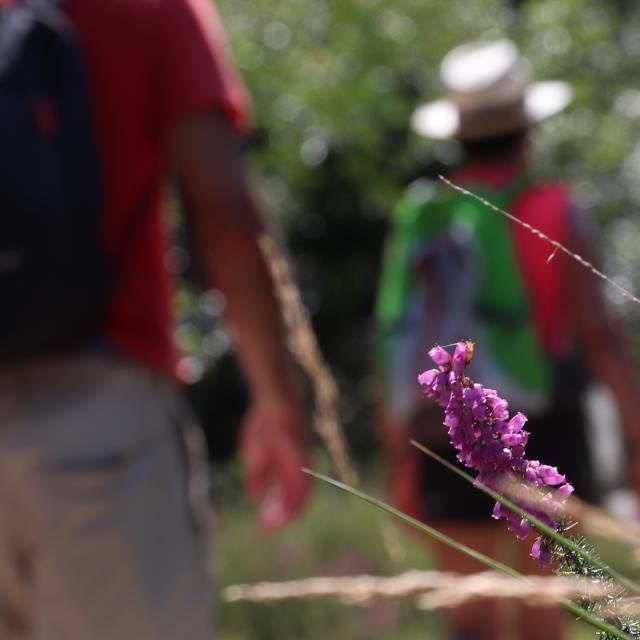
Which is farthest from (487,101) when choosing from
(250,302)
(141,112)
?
(141,112)

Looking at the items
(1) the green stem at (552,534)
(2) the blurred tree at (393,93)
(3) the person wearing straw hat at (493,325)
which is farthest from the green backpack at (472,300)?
(1) the green stem at (552,534)

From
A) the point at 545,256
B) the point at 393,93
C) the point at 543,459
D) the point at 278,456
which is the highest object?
the point at 278,456

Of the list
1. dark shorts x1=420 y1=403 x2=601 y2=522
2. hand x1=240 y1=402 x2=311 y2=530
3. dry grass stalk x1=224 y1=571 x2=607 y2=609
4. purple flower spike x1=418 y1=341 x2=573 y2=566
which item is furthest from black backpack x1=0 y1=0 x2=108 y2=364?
purple flower spike x1=418 y1=341 x2=573 y2=566

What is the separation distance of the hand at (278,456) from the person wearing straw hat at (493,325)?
1049mm

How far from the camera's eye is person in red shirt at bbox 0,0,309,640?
2768 millimetres

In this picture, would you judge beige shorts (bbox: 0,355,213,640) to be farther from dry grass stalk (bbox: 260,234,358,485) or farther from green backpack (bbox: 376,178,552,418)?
green backpack (bbox: 376,178,552,418)

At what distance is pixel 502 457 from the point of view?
2.75ft

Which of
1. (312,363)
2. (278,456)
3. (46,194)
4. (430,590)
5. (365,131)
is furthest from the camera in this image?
(365,131)

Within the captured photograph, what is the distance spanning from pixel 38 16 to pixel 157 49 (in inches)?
10.0

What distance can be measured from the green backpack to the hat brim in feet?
1.09

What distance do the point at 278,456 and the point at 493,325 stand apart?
4.42 ft

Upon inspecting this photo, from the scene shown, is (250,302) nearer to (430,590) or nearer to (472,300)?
(472,300)

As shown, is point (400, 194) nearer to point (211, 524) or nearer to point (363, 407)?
point (363, 407)

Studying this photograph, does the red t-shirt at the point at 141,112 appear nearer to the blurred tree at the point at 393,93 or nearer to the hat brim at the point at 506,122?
the hat brim at the point at 506,122
